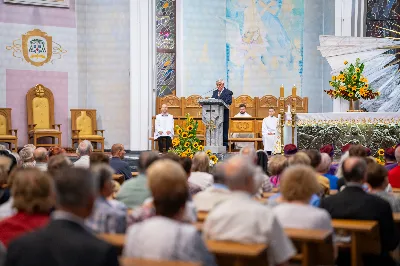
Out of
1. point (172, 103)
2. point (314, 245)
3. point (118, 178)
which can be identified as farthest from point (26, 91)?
point (314, 245)

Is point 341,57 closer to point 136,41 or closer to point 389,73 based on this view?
point 389,73

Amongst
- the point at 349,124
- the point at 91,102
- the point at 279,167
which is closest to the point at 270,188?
the point at 279,167

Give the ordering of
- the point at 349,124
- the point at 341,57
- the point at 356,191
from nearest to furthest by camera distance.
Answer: the point at 356,191, the point at 349,124, the point at 341,57

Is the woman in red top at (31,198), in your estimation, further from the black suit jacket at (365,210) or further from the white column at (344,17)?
the white column at (344,17)

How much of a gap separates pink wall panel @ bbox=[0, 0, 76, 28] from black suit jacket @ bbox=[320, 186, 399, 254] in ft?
42.2

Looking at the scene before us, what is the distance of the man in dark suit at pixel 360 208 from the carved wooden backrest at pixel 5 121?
1171 cm

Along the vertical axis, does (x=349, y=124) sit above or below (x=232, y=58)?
below

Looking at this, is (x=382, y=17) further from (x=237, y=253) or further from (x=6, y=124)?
(x=237, y=253)

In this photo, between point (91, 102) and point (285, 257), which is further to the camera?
point (91, 102)

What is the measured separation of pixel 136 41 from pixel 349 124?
23.2 feet

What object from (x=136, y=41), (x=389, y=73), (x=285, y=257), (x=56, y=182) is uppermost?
(x=136, y=41)

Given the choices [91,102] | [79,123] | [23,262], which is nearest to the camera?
[23,262]

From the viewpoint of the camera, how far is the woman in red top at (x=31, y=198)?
3225mm

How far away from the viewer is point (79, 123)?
51.1 feet
